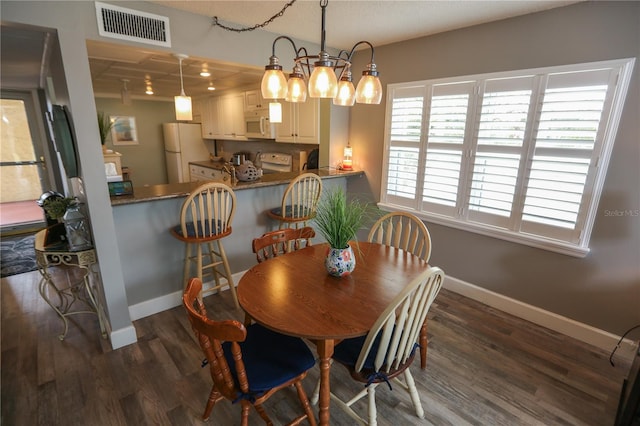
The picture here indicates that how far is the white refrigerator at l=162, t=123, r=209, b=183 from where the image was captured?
6012 mm

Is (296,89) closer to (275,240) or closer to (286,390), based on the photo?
(275,240)

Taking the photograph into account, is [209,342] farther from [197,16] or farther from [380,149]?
[380,149]

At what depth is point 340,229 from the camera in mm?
1634

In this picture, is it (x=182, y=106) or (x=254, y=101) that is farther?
(x=254, y=101)

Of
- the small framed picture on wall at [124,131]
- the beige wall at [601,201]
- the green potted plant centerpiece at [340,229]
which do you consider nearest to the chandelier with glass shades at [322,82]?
the green potted plant centerpiece at [340,229]

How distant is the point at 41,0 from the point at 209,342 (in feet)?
6.73

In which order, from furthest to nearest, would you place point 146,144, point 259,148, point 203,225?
1. point 146,144
2. point 259,148
3. point 203,225

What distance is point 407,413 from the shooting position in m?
1.69

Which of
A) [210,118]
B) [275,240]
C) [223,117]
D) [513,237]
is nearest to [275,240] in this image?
[275,240]

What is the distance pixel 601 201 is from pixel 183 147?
20.4 ft

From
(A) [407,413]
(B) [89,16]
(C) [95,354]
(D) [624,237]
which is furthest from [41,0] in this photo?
(D) [624,237]

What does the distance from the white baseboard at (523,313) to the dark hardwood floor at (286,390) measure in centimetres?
6

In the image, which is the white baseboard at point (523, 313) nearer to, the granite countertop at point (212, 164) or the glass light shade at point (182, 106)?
the glass light shade at point (182, 106)

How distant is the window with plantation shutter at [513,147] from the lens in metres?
2.06
